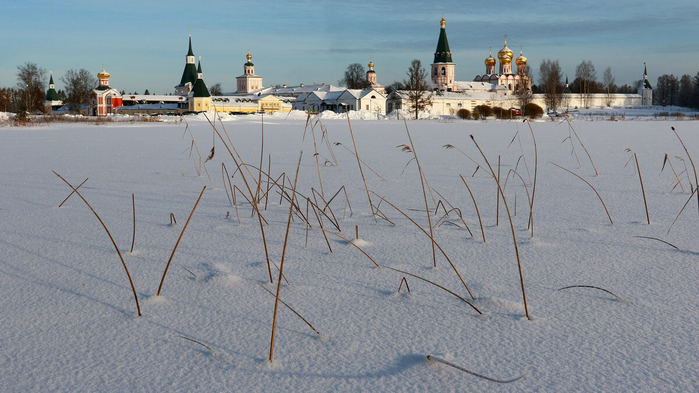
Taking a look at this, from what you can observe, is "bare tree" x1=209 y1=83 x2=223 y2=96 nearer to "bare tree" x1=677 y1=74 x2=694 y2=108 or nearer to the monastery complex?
the monastery complex

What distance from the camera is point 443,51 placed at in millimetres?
61750

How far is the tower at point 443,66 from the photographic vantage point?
61.7 metres

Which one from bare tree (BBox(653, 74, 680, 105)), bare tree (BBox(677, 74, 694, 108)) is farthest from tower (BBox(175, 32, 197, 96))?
bare tree (BBox(653, 74, 680, 105))

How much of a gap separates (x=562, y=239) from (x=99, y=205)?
228 centimetres

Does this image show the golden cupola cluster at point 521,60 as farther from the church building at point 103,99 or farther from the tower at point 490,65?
the church building at point 103,99

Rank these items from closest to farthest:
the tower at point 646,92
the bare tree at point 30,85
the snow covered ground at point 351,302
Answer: the snow covered ground at point 351,302
the bare tree at point 30,85
the tower at point 646,92

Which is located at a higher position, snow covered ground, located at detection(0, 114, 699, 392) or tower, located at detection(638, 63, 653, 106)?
tower, located at detection(638, 63, 653, 106)

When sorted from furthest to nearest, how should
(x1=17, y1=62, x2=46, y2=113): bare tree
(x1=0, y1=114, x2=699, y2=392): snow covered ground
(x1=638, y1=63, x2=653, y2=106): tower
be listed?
(x1=638, y1=63, x2=653, y2=106): tower → (x1=17, y1=62, x2=46, y2=113): bare tree → (x1=0, y1=114, x2=699, y2=392): snow covered ground

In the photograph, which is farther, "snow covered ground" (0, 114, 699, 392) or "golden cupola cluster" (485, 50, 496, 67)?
"golden cupola cluster" (485, 50, 496, 67)

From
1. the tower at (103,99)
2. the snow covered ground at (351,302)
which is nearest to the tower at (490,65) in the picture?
the tower at (103,99)

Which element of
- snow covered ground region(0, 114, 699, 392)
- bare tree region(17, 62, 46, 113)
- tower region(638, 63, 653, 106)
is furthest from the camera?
tower region(638, 63, 653, 106)

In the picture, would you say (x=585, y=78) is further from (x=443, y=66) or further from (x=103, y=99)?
(x=103, y=99)

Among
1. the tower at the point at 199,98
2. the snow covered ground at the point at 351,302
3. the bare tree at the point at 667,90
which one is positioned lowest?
the snow covered ground at the point at 351,302

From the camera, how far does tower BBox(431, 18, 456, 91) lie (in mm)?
61719
